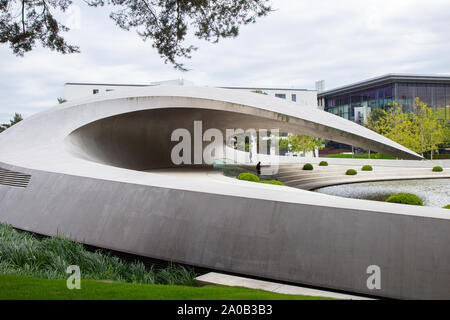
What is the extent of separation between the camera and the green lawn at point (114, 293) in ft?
9.02

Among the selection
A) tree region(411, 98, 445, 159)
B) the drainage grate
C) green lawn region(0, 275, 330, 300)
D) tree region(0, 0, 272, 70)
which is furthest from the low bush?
tree region(411, 98, 445, 159)

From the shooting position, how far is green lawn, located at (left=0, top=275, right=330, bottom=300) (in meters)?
2.75

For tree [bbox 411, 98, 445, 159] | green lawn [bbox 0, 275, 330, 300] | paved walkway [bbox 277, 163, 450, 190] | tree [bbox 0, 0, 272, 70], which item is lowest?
paved walkway [bbox 277, 163, 450, 190]

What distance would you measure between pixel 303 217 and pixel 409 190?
11764 mm

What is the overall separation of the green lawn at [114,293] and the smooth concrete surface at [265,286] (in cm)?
66

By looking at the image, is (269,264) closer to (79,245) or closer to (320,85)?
(79,245)

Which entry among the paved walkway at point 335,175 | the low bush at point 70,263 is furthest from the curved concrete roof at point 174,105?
the paved walkway at point 335,175

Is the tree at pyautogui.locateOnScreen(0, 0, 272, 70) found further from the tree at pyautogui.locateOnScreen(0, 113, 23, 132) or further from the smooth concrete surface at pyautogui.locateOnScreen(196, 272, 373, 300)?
the tree at pyautogui.locateOnScreen(0, 113, 23, 132)

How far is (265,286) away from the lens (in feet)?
12.1

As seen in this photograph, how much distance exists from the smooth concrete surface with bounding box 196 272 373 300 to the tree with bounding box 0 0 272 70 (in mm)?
4570

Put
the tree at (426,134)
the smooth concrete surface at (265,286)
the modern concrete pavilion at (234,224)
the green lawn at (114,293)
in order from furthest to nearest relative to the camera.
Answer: the tree at (426,134), the modern concrete pavilion at (234,224), the smooth concrete surface at (265,286), the green lawn at (114,293)

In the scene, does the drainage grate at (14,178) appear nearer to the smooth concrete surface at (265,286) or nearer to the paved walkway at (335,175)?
the smooth concrete surface at (265,286)

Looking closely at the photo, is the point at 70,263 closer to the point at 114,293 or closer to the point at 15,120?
the point at 114,293

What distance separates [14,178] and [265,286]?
225 inches
